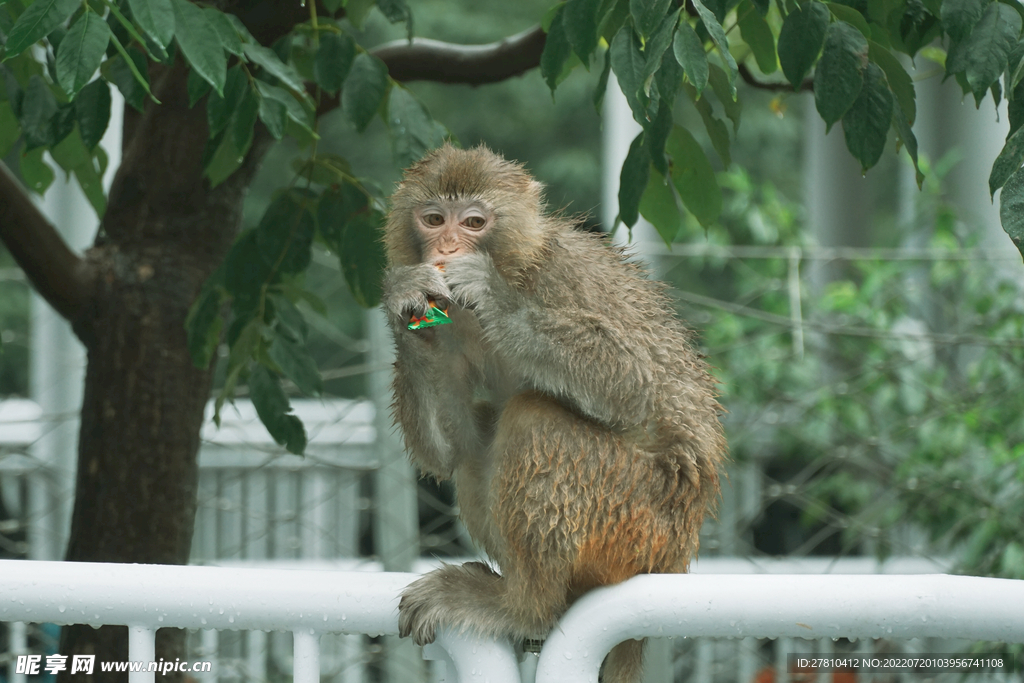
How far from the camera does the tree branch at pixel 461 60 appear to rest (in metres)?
2.65

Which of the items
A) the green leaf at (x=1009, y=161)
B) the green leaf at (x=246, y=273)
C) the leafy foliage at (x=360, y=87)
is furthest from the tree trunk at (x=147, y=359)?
the green leaf at (x=1009, y=161)

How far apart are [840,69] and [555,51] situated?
1.74 feet

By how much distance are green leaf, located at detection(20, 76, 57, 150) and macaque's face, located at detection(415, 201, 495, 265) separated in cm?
87

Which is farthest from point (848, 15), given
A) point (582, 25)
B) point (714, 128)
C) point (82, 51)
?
point (82, 51)

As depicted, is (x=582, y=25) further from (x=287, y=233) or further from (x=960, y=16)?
(x=287, y=233)

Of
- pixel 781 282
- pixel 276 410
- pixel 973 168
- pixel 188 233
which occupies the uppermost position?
pixel 973 168

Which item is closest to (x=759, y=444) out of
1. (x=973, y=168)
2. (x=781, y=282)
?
(x=781, y=282)

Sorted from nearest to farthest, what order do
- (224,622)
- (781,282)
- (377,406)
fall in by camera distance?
(224,622)
(377,406)
(781,282)

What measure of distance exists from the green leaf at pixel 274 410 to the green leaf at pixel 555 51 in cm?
103

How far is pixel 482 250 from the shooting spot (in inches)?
95.3

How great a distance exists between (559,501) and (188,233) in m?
1.38

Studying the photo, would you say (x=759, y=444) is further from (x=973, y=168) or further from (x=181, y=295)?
(x=181, y=295)

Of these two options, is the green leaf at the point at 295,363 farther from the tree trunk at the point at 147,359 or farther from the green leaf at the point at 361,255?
the tree trunk at the point at 147,359

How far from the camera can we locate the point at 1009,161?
59.1 inches
